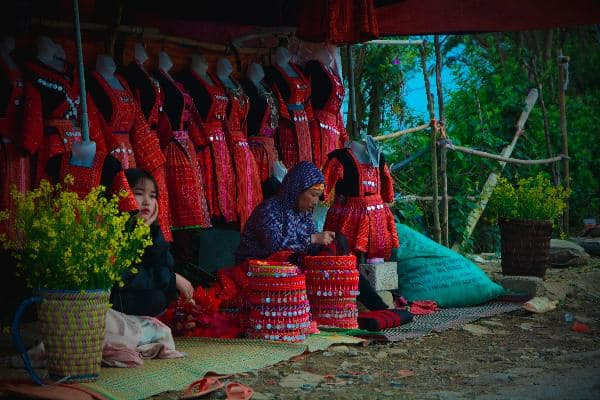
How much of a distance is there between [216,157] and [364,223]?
1106mm

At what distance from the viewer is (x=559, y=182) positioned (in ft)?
35.7

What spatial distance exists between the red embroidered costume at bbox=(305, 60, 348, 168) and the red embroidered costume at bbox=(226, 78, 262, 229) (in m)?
0.63

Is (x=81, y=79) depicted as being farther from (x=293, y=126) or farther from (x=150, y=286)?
(x=293, y=126)

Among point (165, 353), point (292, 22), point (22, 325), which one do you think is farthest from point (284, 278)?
point (292, 22)

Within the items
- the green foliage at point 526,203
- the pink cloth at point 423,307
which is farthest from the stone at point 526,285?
the pink cloth at point 423,307

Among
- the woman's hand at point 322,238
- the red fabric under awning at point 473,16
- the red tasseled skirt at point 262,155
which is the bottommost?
the woman's hand at point 322,238

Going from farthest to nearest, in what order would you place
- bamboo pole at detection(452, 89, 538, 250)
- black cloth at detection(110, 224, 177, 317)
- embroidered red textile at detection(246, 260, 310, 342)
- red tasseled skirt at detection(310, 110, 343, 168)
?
bamboo pole at detection(452, 89, 538, 250) → red tasseled skirt at detection(310, 110, 343, 168) → embroidered red textile at detection(246, 260, 310, 342) → black cloth at detection(110, 224, 177, 317)

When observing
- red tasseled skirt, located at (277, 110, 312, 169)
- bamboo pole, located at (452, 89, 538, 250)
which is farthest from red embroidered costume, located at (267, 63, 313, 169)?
bamboo pole, located at (452, 89, 538, 250)

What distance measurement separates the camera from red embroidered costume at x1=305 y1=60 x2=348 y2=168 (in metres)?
6.86

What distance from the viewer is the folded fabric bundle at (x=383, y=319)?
573cm

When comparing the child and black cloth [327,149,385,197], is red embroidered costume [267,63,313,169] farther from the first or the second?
the child

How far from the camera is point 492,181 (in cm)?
972

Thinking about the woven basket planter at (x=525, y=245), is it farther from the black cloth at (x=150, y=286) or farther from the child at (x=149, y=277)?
the black cloth at (x=150, y=286)

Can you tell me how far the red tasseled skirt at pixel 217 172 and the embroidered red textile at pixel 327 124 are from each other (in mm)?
823
